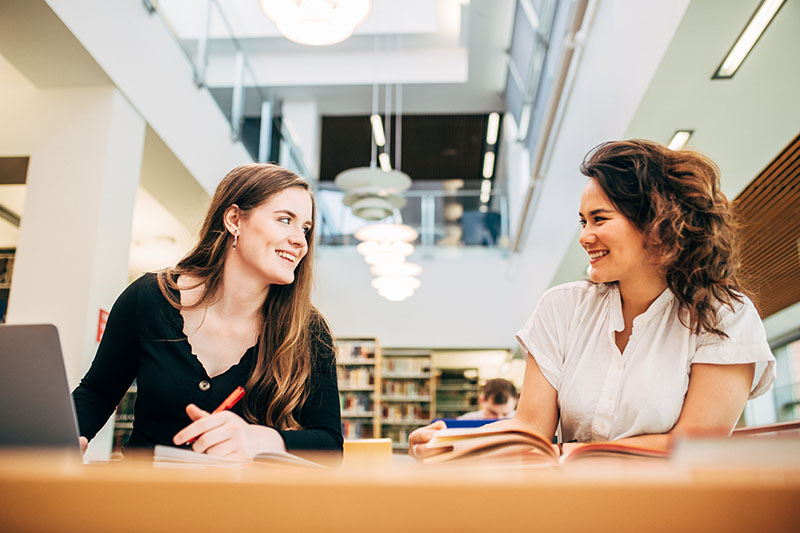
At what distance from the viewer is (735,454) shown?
16.3 inches

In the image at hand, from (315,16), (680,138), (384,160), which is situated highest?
(384,160)

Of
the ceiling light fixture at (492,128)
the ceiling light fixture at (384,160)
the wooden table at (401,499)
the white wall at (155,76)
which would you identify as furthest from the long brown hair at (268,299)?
the ceiling light fixture at (384,160)

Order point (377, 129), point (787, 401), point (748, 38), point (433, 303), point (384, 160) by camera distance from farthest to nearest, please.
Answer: point (384, 160) → point (377, 129) → point (433, 303) → point (787, 401) → point (748, 38)

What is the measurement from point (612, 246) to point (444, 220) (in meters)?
7.69

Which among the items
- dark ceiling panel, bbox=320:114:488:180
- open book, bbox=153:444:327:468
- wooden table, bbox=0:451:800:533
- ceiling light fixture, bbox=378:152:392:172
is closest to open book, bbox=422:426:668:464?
open book, bbox=153:444:327:468

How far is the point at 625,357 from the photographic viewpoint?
1315mm

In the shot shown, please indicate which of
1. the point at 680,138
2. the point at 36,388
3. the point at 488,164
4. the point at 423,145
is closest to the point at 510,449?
the point at 36,388

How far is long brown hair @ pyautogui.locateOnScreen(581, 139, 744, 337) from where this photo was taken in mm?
1294

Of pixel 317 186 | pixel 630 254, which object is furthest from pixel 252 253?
pixel 317 186

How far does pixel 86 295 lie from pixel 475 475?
3210 mm

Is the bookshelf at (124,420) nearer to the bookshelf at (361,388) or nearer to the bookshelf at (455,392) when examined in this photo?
the bookshelf at (361,388)

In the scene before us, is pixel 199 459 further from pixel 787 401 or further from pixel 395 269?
pixel 787 401

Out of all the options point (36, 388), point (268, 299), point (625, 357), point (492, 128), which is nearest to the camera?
point (36, 388)

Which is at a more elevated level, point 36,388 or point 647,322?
point 647,322
